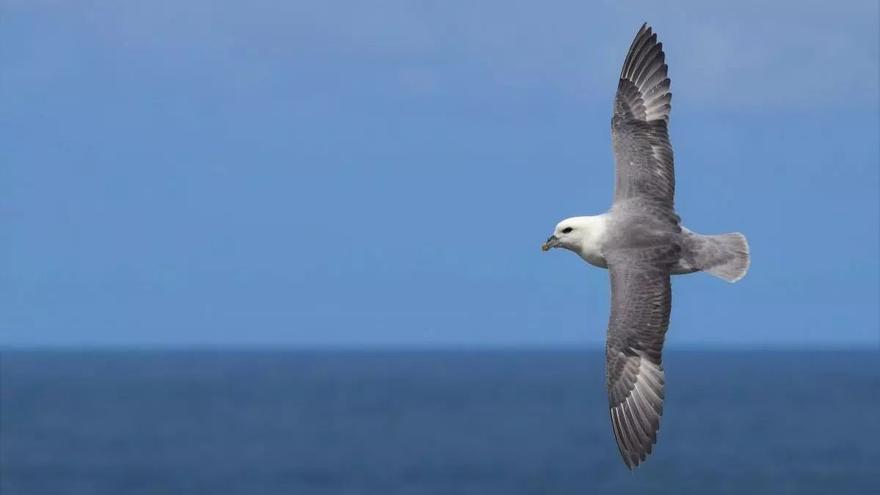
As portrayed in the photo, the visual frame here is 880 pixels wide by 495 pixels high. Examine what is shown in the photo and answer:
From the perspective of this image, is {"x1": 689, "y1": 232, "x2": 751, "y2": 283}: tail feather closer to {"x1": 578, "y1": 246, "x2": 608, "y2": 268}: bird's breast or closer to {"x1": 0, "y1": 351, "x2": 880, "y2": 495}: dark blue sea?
{"x1": 578, "y1": 246, "x2": 608, "y2": 268}: bird's breast

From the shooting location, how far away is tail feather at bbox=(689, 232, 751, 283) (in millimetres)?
16438

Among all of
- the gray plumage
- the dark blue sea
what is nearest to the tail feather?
the gray plumage

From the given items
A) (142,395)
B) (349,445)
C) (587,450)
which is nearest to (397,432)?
(349,445)

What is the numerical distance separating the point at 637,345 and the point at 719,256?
1515mm

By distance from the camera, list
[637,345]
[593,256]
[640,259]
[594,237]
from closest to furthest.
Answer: [637,345] < [640,259] < [594,237] < [593,256]

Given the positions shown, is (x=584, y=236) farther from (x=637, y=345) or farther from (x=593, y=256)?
(x=637, y=345)

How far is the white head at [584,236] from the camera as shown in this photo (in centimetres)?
1636

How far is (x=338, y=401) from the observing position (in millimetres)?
170875

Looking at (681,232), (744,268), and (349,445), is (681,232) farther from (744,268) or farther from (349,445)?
(349,445)

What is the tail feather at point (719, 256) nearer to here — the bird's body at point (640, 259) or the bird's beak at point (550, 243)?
the bird's body at point (640, 259)

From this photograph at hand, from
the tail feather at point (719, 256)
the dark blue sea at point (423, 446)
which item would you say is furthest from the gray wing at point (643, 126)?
the dark blue sea at point (423, 446)

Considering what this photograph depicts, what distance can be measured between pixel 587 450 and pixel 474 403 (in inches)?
2203

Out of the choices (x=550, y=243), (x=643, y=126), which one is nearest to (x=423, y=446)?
(x=643, y=126)

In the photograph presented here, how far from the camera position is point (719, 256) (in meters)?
16.5
